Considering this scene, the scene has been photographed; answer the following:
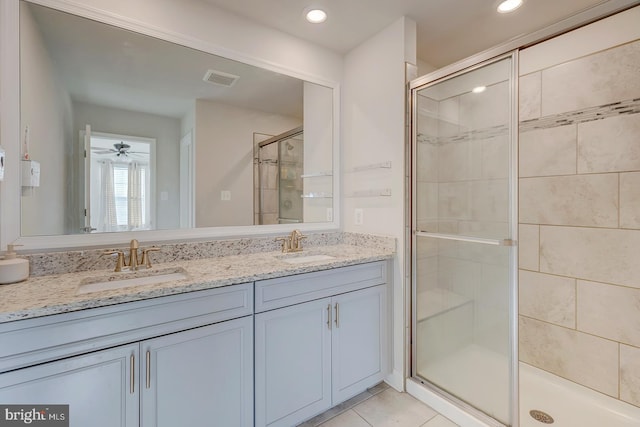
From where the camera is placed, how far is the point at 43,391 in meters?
0.99

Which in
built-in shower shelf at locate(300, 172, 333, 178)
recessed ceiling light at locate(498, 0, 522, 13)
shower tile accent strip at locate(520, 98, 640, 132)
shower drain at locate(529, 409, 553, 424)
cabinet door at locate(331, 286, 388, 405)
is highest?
recessed ceiling light at locate(498, 0, 522, 13)

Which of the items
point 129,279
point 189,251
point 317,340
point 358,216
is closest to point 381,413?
point 317,340

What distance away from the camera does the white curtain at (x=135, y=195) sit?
5.34 ft

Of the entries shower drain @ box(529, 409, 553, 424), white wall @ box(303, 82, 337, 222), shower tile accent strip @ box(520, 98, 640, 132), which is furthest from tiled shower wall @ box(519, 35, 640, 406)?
white wall @ box(303, 82, 337, 222)

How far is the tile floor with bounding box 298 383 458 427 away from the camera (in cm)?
164

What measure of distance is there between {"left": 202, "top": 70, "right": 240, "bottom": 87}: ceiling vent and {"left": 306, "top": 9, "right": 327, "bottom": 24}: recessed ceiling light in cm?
61

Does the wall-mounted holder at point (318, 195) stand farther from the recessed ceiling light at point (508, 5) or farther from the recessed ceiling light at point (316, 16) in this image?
the recessed ceiling light at point (508, 5)

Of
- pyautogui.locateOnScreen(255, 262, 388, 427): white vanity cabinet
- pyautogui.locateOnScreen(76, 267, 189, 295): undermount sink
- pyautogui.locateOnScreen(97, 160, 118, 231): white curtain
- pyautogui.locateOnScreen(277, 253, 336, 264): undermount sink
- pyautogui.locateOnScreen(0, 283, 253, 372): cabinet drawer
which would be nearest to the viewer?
pyautogui.locateOnScreen(0, 283, 253, 372): cabinet drawer

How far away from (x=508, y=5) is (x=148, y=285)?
2509 millimetres

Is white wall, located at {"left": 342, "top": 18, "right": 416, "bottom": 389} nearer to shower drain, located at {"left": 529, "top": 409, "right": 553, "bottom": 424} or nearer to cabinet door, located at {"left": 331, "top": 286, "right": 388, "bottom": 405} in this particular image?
cabinet door, located at {"left": 331, "top": 286, "right": 388, "bottom": 405}

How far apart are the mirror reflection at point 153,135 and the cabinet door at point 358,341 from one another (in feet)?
2.54

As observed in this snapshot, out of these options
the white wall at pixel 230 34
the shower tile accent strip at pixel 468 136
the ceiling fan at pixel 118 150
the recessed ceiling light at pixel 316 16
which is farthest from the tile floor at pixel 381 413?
the recessed ceiling light at pixel 316 16

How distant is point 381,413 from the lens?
172 centimetres

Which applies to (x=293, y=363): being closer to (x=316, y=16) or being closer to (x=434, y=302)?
(x=434, y=302)
